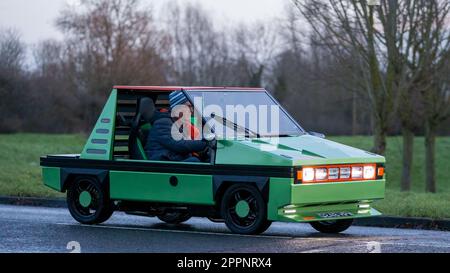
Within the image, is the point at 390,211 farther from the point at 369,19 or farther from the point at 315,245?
the point at 369,19

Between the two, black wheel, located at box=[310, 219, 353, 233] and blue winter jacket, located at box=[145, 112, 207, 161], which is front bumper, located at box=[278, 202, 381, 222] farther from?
blue winter jacket, located at box=[145, 112, 207, 161]

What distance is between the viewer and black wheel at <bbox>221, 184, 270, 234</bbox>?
1152 centimetres

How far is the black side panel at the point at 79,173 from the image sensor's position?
513 inches

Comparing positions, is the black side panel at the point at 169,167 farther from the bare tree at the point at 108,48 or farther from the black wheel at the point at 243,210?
the bare tree at the point at 108,48

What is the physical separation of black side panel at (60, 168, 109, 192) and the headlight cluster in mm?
3180

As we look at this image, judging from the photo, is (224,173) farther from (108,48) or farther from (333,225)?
(108,48)

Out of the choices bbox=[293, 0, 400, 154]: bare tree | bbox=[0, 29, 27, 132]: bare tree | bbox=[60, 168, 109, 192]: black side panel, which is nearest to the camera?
bbox=[60, 168, 109, 192]: black side panel

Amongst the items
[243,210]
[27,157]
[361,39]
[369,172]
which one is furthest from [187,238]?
[27,157]

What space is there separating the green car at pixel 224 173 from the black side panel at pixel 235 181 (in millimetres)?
12

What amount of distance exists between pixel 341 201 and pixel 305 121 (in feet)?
189

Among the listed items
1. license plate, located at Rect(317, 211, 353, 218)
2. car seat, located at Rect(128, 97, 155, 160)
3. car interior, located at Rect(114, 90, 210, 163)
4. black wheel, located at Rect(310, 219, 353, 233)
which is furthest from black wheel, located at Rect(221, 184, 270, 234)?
car seat, located at Rect(128, 97, 155, 160)

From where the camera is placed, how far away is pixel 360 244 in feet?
35.3
